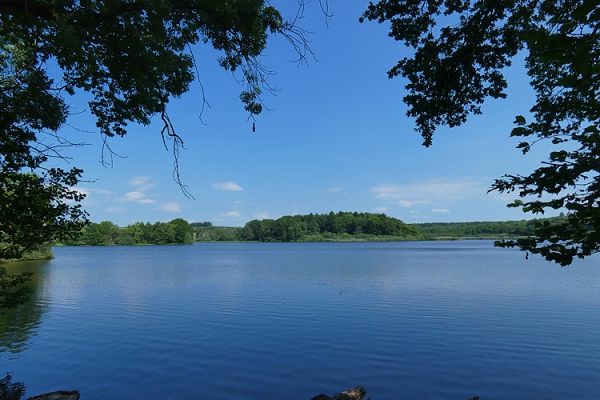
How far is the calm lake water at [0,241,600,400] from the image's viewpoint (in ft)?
42.3

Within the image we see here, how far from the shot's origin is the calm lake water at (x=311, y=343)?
42.3 ft

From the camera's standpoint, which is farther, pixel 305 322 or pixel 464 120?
pixel 305 322

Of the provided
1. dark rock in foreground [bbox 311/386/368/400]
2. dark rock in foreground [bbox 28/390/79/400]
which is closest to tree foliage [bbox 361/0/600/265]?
dark rock in foreground [bbox 311/386/368/400]

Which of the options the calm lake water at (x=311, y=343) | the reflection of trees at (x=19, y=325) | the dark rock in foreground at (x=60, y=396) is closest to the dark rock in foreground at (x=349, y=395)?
the calm lake water at (x=311, y=343)

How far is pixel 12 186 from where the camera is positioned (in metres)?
8.23

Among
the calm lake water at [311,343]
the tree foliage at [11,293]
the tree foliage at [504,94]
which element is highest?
the tree foliage at [504,94]

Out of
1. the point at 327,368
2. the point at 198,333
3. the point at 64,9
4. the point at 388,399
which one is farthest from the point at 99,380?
the point at 64,9

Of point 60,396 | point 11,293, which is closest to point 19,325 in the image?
point 60,396

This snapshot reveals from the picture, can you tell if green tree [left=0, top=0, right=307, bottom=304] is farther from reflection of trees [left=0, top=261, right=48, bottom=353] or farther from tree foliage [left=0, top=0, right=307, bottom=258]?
reflection of trees [left=0, top=261, right=48, bottom=353]

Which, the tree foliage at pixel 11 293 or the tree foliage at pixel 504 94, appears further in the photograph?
the tree foliage at pixel 11 293

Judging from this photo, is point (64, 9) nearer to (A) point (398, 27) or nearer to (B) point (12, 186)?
(B) point (12, 186)

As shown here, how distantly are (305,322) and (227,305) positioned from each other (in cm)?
779

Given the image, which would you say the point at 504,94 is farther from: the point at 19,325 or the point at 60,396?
the point at 19,325

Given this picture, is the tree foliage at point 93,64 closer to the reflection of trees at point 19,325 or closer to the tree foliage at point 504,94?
the tree foliage at point 504,94
